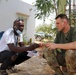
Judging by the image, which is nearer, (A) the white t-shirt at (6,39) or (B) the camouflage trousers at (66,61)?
(B) the camouflage trousers at (66,61)

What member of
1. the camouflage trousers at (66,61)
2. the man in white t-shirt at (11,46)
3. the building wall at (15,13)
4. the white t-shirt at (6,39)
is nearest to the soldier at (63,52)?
the camouflage trousers at (66,61)

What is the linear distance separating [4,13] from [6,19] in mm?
418

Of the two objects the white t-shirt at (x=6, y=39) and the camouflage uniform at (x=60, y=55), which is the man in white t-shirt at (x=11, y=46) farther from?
the camouflage uniform at (x=60, y=55)

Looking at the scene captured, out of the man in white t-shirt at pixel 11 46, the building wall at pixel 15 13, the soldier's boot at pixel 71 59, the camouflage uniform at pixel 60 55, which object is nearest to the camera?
the soldier's boot at pixel 71 59

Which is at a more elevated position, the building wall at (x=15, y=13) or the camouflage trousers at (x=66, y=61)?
the building wall at (x=15, y=13)

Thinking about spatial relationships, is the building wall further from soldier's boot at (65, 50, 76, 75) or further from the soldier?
soldier's boot at (65, 50, 76, 75)

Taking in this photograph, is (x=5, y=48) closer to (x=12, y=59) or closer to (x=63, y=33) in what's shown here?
(x=12, y=59)

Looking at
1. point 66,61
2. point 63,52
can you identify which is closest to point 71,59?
point 66,61

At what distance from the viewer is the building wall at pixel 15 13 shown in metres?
12.7

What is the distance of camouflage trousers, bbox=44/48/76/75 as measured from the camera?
357 cm

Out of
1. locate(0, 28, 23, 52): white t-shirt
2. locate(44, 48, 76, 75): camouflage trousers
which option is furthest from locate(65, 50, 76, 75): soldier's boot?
locate(0, 28, 23, 52): white t-shirt

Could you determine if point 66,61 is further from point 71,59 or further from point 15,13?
point 15,13

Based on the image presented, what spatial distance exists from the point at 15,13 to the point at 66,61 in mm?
11082

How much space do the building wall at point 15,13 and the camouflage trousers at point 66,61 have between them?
8.70 m
